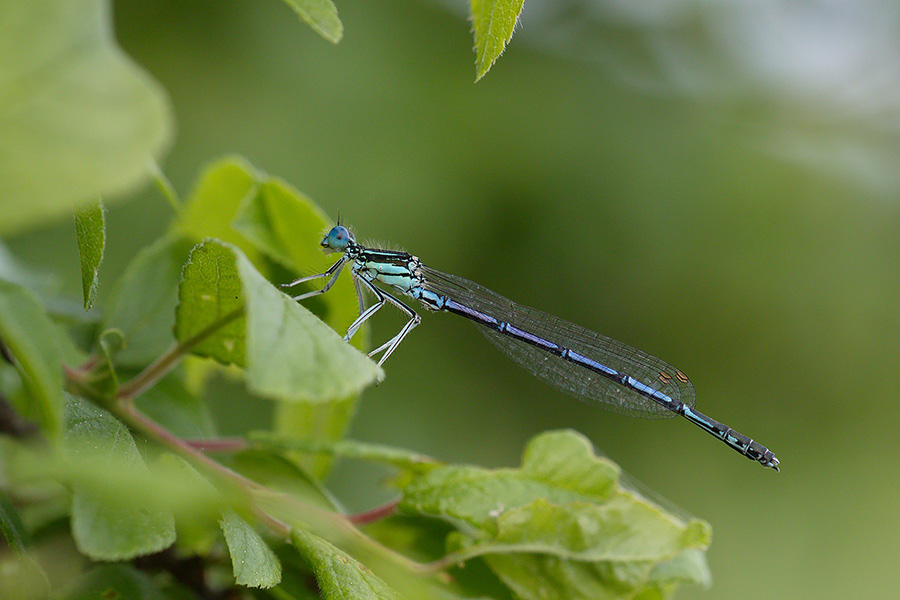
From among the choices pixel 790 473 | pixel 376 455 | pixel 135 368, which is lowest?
pixel 135 368

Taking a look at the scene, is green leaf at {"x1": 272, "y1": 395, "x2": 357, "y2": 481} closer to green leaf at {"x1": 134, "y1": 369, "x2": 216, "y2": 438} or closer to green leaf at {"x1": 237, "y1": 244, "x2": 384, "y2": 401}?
green leaf at {"x1": 134, "y1": 369, "x2": 216, "y2": 438}

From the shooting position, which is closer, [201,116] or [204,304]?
[204,304]

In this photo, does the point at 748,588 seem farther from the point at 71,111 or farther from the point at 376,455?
the point at 71,111

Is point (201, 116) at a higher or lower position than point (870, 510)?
lower

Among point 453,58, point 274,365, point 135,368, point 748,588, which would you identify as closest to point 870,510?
point 748,588

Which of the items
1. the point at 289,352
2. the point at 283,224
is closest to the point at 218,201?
→ the point at 283,224

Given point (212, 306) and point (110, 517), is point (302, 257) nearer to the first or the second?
point (212, 306)

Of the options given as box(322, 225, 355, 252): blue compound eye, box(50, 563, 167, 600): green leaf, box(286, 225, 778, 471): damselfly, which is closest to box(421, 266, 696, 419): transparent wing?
box(286, 225, 778, 471): damselfly
